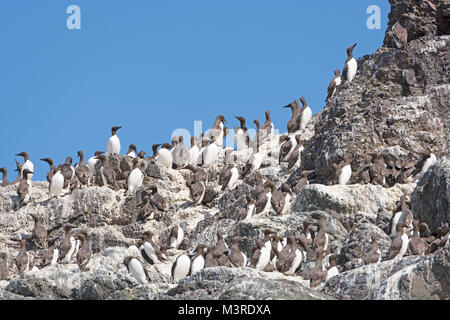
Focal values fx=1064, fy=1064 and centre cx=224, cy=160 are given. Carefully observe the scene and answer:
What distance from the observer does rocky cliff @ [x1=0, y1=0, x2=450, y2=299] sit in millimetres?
20578

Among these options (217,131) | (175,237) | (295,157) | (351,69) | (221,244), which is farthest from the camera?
(217,131)

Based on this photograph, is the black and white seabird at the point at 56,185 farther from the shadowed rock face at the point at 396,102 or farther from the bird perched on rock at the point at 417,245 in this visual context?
the bird perched on rock at the point at 417,245

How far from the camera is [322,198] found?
23.2m

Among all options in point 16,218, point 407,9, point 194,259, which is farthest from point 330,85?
point 194,259

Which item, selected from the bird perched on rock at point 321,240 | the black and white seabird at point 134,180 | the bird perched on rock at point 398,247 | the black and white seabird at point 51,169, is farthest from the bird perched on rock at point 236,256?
the black and white seabird at point 51,169

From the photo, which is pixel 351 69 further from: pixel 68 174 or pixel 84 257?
pixel 84 257

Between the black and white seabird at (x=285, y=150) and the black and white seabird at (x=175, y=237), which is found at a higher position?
the black and white seabird at (x=285, y=150)

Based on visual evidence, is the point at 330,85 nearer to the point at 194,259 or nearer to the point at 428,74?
the point at 428,74

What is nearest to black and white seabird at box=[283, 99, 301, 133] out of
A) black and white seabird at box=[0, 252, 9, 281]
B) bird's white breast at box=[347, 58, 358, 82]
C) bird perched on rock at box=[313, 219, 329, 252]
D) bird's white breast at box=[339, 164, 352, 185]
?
bird's white breast at box=[347, 58, 358, 82]

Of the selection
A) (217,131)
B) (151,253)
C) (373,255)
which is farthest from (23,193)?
(373,255)

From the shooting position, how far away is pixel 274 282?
13781 mm

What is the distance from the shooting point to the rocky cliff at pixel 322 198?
20.6 meters

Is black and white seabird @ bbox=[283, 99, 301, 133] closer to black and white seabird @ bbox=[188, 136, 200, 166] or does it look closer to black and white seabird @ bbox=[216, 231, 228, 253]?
black and white seabird @ bbox=[188, 136, 200, 166]

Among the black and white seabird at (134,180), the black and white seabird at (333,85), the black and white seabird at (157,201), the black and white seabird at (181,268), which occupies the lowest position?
the black and white seabird at (181,268)
